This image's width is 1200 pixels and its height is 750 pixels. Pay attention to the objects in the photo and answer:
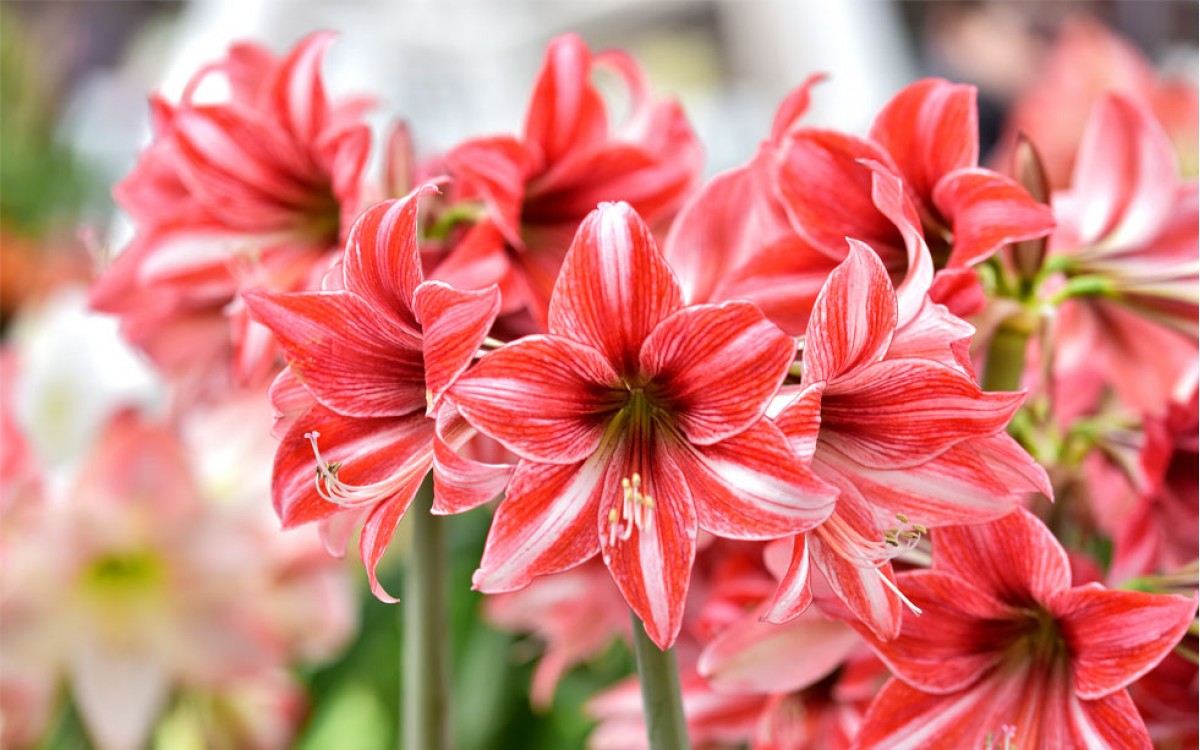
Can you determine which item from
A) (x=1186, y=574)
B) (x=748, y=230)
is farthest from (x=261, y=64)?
(x=1186, y=574)

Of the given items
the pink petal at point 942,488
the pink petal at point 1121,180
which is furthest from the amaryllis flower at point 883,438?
the pink petal at point 1121,180

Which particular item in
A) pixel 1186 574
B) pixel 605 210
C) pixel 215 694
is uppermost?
pixel 605 210

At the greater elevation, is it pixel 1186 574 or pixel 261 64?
pixel 261 64

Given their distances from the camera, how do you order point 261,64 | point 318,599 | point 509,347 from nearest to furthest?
point 509,347 < point 261,64 < point 318,599

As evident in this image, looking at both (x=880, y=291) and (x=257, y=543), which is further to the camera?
(x=257, y=543)

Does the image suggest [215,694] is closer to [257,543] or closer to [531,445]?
[257,543]

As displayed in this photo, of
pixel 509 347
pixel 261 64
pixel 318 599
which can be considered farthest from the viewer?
pixel 318 599

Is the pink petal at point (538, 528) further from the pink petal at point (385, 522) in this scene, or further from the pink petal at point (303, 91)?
the pink petal at point (303, 91)
